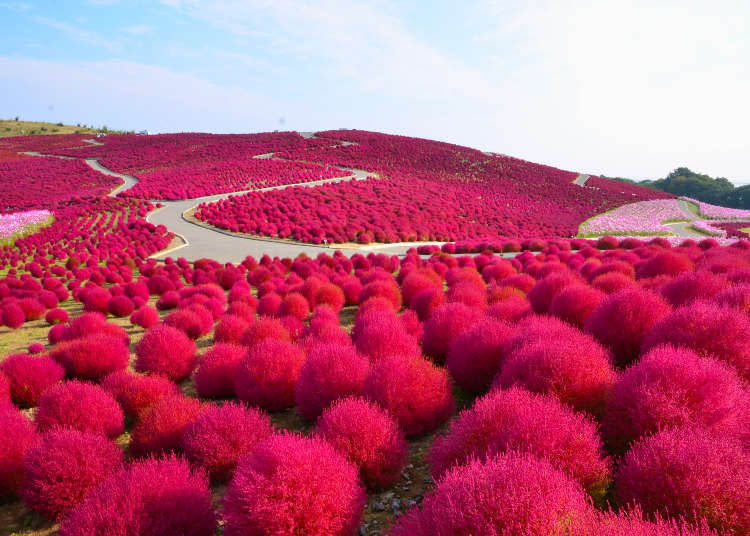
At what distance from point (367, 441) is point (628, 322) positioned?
3.39 m

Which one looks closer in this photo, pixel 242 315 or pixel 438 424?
pixel 438 424

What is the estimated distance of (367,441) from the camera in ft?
12.1

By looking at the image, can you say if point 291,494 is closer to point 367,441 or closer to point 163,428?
point 367,441

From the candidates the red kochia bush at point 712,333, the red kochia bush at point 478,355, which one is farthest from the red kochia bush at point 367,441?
the red kochia bush at point 712,333

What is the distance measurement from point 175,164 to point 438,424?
5285 cm

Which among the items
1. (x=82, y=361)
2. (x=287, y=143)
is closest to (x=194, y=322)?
(x=82, y=361)

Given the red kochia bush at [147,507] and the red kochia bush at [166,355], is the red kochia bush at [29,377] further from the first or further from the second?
the red kochia bush at [147,507]

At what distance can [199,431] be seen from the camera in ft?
13.8

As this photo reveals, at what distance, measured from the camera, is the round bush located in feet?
20.0

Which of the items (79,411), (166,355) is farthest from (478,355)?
(166,355)

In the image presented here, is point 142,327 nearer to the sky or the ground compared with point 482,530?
nearer to the ground

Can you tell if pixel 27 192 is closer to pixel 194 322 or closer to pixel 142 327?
pixel 142 327

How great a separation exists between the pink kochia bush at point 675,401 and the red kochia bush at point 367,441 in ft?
5.76

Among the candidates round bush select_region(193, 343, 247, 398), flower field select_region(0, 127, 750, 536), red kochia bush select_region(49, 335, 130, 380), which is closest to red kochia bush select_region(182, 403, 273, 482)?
flower field select_region(0, 127, 750, 536)
